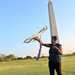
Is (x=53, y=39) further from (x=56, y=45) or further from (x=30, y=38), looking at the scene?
(x=30, y=38)

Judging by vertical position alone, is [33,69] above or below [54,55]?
above

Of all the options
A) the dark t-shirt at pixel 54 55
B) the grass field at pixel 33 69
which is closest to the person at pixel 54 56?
the dark t-shirt at pixel 54 55

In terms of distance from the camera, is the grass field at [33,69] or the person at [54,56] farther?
the grass field at [33,69]

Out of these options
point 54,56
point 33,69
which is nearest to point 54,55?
point 54,56

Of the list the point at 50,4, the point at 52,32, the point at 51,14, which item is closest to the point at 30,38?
the point at 52,32

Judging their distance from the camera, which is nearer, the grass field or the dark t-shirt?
the dark t-shirt

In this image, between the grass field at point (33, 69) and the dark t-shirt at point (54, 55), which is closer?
the dark t-shirt at point (54, 55)

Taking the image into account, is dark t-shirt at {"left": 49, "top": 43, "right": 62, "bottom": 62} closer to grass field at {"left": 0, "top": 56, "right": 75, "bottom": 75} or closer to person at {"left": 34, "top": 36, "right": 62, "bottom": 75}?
person at {"left": 34, "top": 36, "right": 62, "bottom": 75}

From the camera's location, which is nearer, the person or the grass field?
the person

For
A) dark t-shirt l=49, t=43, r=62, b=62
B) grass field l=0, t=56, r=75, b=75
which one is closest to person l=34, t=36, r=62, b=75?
dark t-shirt l=49, t=43, r=62, b=62

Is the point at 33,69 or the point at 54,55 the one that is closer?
the point at 54,55

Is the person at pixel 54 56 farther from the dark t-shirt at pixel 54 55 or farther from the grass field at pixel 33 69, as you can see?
the grass field at pixel 33 69

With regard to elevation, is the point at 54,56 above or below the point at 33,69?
below

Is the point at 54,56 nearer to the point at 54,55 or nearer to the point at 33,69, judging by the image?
the point at 54,55
